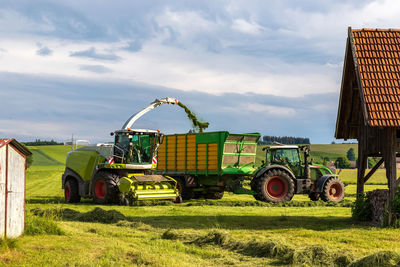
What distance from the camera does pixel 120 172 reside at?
837 inches

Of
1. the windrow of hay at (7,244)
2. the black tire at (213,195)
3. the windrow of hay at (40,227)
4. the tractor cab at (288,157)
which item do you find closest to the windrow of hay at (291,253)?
the windrow of hay at (40,227)

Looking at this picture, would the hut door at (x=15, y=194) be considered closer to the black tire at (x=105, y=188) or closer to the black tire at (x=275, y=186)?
the black tire at (x=105, y=188)

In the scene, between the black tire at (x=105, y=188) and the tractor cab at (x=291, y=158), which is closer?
the black tire at (x=105, y=188)

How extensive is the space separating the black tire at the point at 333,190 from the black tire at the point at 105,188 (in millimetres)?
8476

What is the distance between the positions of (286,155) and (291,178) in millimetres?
1169

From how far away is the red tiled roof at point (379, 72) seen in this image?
41.8ft

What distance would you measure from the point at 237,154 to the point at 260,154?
70.5 meters

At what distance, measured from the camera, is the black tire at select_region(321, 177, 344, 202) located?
20516 mm

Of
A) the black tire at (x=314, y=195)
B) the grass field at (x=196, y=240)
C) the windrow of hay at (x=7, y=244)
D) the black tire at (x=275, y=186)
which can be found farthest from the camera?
the black tire at (x=314, y=195)

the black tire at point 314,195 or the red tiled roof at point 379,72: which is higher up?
the red tiled roof at point 379,72

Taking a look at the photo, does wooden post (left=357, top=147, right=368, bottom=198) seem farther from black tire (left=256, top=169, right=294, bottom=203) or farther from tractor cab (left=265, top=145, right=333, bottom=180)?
tractor cab (left=265, top=145, right=333, bottom=180)

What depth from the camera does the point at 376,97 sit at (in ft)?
42.9

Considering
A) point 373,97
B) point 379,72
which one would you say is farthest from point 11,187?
point 379,72

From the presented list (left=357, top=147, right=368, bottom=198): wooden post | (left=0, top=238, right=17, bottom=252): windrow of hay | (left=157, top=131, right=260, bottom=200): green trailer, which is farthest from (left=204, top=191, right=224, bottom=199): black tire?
(left=0, top=238, right=17, bottom=252): windrow of hay
